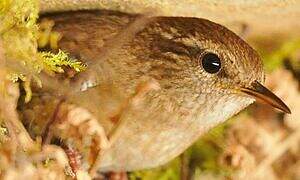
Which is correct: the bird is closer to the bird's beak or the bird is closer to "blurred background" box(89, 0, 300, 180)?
the bird's beak

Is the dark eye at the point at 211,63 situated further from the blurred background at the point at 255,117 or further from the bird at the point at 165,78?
the blurred background at the point at 255,117

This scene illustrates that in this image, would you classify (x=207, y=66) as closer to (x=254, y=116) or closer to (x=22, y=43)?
(x=22, y=43)

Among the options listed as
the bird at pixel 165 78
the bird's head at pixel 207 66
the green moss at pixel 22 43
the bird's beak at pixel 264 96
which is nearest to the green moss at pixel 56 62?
the green moss at pixel 22 43

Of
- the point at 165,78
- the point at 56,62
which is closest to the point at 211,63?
the point at 165,78

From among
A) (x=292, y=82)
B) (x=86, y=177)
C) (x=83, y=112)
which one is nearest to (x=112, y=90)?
(x=83, y=112)

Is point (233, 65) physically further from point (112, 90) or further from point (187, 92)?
point (112, 90)

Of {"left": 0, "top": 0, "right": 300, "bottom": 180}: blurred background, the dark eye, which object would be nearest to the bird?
the dark eye

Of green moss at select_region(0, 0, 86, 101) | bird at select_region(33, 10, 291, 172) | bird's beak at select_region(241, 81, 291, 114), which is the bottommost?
green moss at select_region(0, 0, 86, 101)
